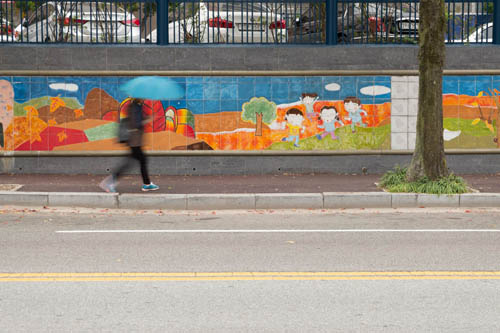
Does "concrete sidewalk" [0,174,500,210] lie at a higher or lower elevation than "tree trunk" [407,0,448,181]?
lower

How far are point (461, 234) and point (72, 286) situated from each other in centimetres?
506

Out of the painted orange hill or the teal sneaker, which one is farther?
the painted orange hill

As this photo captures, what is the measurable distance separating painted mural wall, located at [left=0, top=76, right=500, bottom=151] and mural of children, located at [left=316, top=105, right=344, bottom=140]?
0.02m

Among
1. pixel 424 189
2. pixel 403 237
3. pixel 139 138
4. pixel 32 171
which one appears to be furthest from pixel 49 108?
pixel 403 237

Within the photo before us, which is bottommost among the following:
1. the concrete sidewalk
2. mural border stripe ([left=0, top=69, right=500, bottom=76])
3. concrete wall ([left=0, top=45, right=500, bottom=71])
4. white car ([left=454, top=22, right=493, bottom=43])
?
the concrete sidewalk

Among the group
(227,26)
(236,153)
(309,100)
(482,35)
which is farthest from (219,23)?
(482,35)

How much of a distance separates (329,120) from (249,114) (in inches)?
65.6

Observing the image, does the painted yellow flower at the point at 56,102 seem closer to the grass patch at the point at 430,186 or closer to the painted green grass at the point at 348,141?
the painted green grass at the point at 348,141

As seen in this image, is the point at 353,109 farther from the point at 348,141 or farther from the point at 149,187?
the point at 149,187

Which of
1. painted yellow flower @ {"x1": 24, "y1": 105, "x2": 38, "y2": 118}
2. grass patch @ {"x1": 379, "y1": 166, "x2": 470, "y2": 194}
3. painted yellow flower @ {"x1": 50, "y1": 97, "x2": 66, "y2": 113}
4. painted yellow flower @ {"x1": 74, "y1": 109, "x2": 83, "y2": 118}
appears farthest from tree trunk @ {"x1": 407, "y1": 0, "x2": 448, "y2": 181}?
painted yellow flower @ {"x1": 24, "y1": 105, "x2": 38, "y2": 118}

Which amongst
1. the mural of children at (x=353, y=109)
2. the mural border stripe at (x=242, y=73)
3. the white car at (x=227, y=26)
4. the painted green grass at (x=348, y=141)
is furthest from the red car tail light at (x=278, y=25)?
the painted green grass at (x=348, y=141)

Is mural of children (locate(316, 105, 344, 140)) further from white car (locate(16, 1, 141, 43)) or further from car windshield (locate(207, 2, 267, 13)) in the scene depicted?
white car (locate(16, 1, 141, 43))

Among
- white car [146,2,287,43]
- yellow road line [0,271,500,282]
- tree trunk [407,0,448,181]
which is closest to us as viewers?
yellow road line [0,271,500,282]

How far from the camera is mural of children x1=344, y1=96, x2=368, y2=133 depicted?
15195mm
